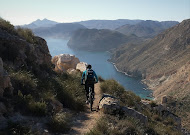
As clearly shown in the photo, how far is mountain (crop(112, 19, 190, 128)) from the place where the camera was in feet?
367

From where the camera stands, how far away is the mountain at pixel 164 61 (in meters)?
112

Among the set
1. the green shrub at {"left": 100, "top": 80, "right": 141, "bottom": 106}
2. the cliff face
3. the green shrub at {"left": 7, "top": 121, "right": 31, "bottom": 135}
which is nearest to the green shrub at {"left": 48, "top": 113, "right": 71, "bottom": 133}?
the green shrub at {"left": 7, "top": 121, "right": 31, "bottom": 135}

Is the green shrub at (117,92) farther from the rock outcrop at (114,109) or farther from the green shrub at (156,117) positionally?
the rock outcrop at (114,109)

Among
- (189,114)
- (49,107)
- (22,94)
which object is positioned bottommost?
(189,114)

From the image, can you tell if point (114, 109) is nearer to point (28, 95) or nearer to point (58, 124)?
point (58, 124)

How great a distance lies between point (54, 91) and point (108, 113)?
2.69 m

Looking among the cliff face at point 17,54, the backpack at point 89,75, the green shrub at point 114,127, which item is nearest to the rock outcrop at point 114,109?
the green shrub at point 114,127

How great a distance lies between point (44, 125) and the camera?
21.4ft

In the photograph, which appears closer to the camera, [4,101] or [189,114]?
[4,101]

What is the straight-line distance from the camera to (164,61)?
471 ft

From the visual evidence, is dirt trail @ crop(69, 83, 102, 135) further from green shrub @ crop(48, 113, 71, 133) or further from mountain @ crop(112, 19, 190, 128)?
mountain @ crop(112, 19, 190, 128)

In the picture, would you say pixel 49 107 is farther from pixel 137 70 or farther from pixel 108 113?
pixel 137 70

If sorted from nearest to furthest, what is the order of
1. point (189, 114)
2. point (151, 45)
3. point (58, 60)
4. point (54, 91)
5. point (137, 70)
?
1. point (54, 91)
2. point (58, 60)
3. point (189, 114)
4. point (137, 70)
5. point (151, 45)

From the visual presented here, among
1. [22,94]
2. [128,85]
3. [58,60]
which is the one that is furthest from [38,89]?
[128,85]
